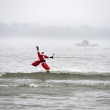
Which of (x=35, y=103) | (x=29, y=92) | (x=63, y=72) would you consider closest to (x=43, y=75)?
(x=63, y=72)

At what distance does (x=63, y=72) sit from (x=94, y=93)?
7.33m

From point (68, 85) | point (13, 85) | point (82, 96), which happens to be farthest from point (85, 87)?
point (13, 85)

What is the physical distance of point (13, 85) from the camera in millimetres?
17922

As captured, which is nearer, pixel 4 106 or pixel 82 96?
pixel 4 106

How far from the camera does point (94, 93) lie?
629 inches

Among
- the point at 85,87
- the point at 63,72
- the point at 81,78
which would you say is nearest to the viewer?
the point at 85,87

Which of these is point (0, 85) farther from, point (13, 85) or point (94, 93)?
point (94, 93)

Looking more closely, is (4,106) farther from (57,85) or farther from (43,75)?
(43,75)

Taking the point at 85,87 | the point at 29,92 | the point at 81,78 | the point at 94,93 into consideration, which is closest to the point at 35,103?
the point at 29,92

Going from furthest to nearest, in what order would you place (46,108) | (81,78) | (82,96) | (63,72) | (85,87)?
(63,72) → (81,78) → (85,87) → (82,96) → (46,108)

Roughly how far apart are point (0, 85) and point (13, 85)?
641 millimetres

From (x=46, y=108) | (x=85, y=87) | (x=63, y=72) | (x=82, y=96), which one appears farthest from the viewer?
(x=63, y=72)

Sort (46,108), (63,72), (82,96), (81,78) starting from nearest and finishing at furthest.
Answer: (46,108) < (82,96) < (81,78) < (63,72)

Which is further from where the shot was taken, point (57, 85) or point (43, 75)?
point (43, 75)
